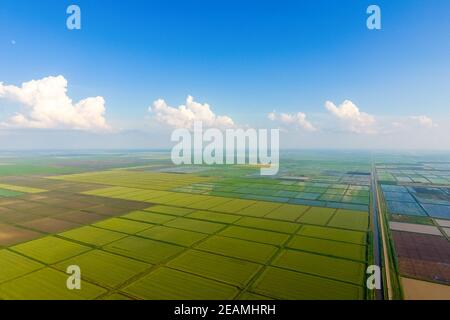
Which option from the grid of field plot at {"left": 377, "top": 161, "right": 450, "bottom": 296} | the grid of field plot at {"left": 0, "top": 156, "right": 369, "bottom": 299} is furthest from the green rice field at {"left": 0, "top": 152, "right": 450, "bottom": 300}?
the grid of field plot at {"left": 377, "top": 161, "right": 450, "bottom": 296}

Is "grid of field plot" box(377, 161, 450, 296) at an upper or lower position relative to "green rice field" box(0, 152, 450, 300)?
lower

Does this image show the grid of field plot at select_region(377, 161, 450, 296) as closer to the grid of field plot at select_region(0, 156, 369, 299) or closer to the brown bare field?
the brown bare field

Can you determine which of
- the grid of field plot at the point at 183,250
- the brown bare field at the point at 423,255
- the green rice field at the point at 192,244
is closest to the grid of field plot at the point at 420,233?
the brown bare field at the point at 423,255

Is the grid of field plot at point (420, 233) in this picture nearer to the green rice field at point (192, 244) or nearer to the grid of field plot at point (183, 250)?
the green rice field at point (192, 244)

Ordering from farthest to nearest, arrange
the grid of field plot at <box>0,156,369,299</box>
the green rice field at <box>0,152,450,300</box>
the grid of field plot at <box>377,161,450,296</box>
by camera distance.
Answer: the grid of field plot at <box>377,161,450,296</box> → the green rice field at <box>0,152,450,300</box> → the grid of field plot at <box>0,156,369,299</box>

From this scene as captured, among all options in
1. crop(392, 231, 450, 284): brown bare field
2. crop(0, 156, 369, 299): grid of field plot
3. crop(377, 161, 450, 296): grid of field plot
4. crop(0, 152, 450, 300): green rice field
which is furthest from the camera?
crop(377, 161, 450, 296): grid of field plot

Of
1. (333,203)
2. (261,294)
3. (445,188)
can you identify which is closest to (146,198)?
(333,203)
